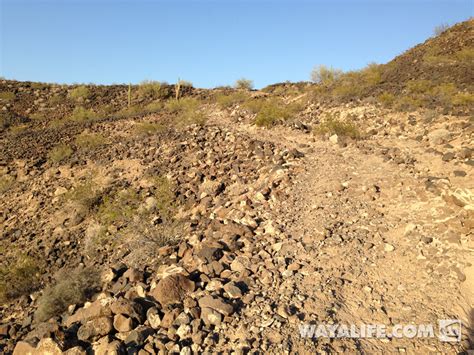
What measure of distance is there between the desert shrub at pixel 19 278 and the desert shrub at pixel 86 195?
1712mm

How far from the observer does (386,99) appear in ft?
34.1

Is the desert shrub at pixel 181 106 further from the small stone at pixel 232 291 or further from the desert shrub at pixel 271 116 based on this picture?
the small stone at pixel 232 291

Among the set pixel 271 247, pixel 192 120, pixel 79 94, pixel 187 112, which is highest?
pixel 79 94

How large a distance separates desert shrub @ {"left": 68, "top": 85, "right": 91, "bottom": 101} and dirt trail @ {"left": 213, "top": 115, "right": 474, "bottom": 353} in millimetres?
17945

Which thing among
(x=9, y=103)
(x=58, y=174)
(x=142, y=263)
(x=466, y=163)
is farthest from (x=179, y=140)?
(x=9, y=103)

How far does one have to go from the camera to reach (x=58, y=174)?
9.73 metres

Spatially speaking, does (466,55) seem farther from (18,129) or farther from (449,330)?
(18,129)

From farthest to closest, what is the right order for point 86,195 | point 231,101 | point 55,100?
point 55,100 < point 231,101 < point 86,195

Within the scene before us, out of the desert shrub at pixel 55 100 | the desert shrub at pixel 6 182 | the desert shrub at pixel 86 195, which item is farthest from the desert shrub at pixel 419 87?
the desert shrub at pixel 55 100

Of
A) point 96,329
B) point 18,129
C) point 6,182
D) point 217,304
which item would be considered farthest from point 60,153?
point 217,304

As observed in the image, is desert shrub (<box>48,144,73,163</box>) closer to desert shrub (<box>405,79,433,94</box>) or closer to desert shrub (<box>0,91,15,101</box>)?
desert shrub (<box>405,79,433,94</box>)

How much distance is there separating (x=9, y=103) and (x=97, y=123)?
27.2 feet

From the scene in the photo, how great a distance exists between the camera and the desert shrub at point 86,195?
7641 mm

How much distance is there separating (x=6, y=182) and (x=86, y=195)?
3513mm
